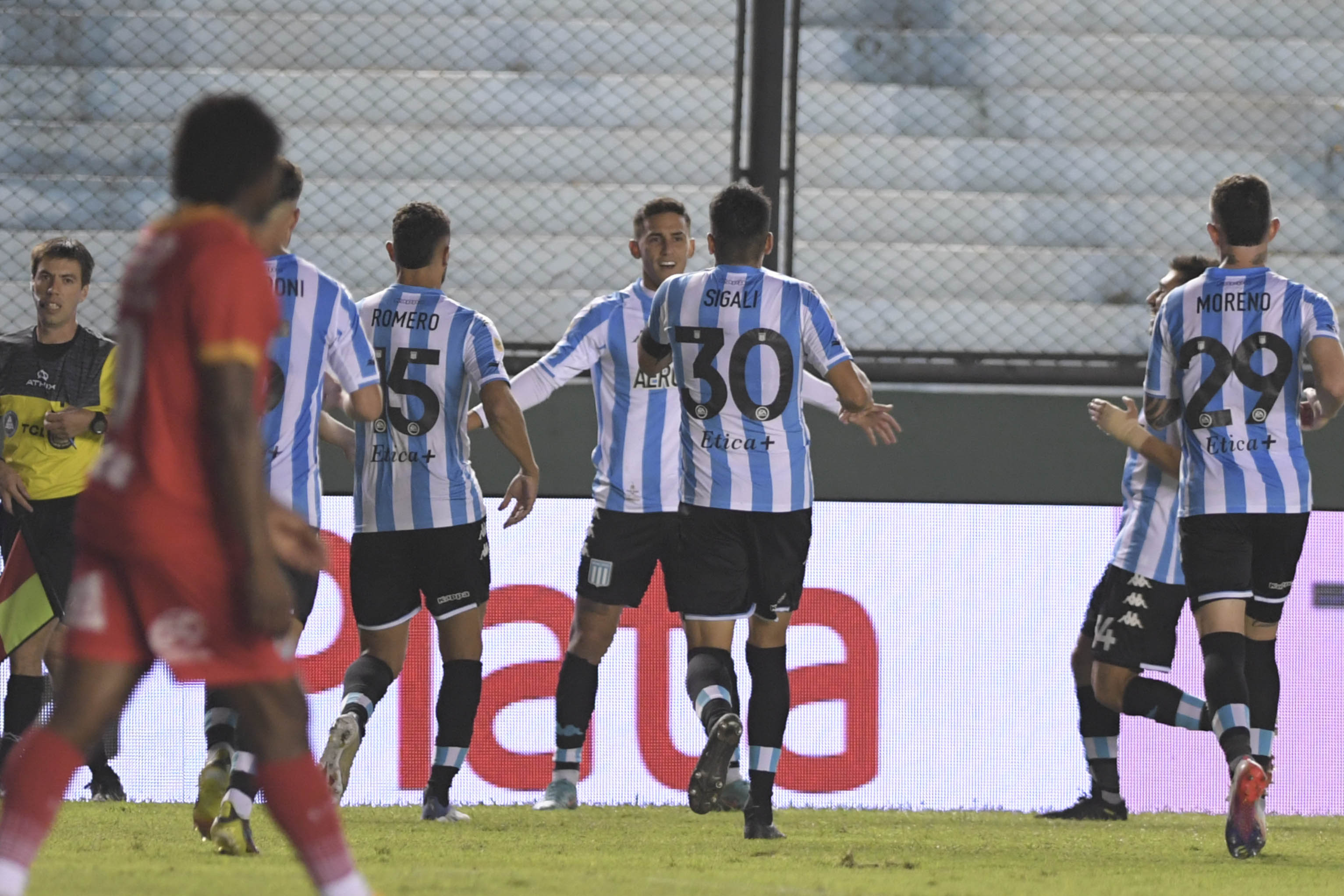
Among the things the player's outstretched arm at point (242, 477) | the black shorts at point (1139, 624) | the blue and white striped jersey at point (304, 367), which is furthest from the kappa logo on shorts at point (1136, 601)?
the player's outstretched arm at point (242, 477)

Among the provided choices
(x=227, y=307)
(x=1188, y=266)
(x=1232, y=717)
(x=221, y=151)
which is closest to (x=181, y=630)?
(x=227, y=307)

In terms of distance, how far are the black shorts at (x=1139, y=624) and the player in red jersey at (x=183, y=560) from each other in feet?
12.7

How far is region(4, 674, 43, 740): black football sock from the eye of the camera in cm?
606

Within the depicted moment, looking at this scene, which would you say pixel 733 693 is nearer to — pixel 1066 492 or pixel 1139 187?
pixel 1066 492

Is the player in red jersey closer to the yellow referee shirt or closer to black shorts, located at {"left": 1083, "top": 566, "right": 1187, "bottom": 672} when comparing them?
the yellow referee shirt

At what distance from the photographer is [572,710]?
6.27 metres

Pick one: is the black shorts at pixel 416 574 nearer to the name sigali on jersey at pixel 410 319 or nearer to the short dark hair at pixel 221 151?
the name sigali on jersey at pixel 410 319

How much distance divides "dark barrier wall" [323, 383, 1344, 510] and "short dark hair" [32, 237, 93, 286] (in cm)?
121

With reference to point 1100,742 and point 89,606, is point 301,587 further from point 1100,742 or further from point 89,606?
point 1100,742

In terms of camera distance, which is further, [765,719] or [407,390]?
[407,390]

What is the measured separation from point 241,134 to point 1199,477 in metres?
3.22

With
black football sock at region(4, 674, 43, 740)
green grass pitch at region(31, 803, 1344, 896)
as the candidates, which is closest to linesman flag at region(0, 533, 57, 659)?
black football sock at region(4, 674, 43, 740)

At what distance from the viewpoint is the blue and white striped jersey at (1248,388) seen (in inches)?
197

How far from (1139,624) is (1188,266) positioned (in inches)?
51.5
